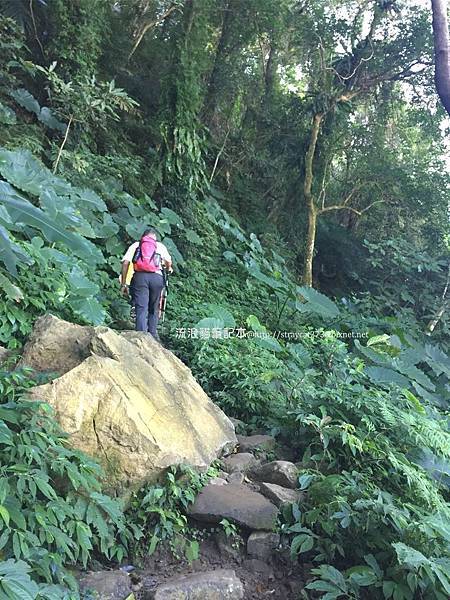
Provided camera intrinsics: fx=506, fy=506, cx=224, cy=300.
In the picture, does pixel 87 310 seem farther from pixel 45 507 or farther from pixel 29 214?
pixel 29 214

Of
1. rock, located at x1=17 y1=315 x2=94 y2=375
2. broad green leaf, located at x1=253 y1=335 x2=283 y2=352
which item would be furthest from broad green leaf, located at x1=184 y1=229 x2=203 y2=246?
rock, located at x1=17 y1=315 x2=94 y2=375

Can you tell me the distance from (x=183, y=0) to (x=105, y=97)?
314cm

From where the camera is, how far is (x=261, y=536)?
10.1 feet

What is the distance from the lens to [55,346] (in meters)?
3.89

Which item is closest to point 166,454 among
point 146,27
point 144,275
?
point 144,275

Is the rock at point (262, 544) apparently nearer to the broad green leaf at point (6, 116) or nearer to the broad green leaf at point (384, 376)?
the broad green leaf at point (384, 376)

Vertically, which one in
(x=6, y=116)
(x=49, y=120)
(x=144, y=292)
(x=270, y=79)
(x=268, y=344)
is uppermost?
(x=270, y=79)

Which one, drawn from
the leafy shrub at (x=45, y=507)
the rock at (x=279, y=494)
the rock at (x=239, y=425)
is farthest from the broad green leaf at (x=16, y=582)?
the rock at (x=239, y=425)

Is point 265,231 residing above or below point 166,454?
above

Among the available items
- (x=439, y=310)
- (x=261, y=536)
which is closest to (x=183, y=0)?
(x=439, y=310)

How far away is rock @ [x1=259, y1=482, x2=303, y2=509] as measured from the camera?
3.31m

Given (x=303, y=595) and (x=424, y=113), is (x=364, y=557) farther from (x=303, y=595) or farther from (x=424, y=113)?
(x=424, y=113)

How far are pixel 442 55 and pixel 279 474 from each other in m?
4.94

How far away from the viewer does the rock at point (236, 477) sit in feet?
11.9
